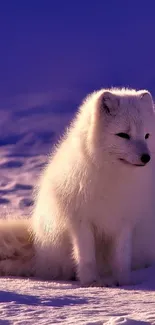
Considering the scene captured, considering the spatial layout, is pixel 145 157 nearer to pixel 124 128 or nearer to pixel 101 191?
pixel 124 128

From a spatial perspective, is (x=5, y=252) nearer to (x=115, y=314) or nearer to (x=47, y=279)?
(x=47, y=279)

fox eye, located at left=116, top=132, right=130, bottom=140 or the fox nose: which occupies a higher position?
fox eye, located at left=116, top=132, right=130, bottom=140

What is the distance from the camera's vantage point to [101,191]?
146 inches

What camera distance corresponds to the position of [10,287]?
306cm

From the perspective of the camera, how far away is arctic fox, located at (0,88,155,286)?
141 inches

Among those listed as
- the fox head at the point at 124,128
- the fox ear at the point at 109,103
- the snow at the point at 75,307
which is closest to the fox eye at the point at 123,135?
the fox head at the point at 124,128

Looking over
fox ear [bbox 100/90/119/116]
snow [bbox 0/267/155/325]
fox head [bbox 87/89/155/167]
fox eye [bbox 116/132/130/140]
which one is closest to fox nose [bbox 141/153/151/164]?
fox head [bbox 87/89/155/167]

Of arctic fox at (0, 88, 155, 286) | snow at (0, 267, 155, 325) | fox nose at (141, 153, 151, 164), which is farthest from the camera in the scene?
arctic fox at (0, 88, 155, 286)

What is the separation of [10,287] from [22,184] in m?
5.02

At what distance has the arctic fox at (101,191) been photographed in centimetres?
358

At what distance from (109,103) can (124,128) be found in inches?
7.8

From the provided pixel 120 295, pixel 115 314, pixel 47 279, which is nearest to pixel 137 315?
pixel 115 314

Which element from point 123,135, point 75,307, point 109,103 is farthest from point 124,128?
Answer: point 75,307

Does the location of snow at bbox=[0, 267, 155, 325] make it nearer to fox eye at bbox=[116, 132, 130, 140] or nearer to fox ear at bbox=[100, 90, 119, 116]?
fox eye at bbox=[116, 132, 130, 140]
